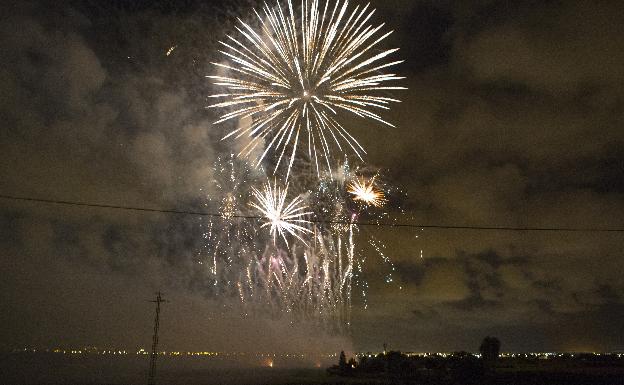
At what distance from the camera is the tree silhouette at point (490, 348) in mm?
43000

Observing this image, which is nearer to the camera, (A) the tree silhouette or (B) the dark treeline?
(B) the dark treeline

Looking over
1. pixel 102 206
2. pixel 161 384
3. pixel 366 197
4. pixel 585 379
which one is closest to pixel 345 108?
pixel 366 197

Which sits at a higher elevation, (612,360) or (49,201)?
(49,201)

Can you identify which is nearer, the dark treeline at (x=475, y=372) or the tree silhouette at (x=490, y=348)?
the dark treeline at (x=475, y=372)

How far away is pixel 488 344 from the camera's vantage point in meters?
43.1

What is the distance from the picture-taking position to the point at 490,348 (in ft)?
141

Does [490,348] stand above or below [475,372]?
above

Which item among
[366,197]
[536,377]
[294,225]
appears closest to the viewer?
[366,197]

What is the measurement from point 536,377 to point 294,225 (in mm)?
17538

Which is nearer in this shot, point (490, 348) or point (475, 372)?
point (475, 372)

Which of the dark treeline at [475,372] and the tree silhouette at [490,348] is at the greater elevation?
the tree silhouette at [490,348]

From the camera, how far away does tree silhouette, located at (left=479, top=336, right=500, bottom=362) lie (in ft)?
141

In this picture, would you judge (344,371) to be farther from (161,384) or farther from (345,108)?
(345,108)

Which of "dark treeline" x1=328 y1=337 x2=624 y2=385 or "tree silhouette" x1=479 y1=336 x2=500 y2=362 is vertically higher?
"tree silhouette" x1=479 y1=336 x2=500 y2=362
